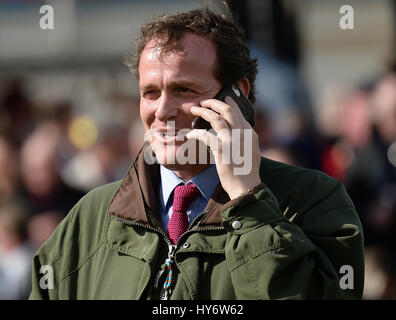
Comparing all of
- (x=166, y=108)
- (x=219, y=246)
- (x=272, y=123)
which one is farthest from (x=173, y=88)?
(x=272, y=123)

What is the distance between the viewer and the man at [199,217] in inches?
89.1

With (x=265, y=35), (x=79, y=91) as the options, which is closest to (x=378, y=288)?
(x=265, y=35)

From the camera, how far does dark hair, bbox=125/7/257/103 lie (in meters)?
2.60

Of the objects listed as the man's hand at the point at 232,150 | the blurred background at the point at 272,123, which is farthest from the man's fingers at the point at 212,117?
the blurred background at the point at 272,123

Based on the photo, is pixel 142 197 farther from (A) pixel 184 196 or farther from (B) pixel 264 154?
(B) pixel 264 154

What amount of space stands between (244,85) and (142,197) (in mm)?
595

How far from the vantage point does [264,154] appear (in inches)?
204

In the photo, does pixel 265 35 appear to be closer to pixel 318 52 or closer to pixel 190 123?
pixel 318 52

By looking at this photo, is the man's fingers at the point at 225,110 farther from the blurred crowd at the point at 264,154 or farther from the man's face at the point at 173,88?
the blurred crowd at the point at 264,154

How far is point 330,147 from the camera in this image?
545cm

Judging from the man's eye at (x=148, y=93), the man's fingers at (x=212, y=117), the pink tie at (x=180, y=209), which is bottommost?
the pink tie at (x=180, y=209)

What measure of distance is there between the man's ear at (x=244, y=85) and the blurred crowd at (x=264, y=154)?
88.7 inches

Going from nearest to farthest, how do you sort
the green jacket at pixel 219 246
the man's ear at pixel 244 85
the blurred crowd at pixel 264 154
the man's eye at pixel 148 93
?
the green jacket at pixel 219 246
the man's eye at pixel 148 93
the man's ear at pixel 244 85
the blurred crowd at pixel 264 154

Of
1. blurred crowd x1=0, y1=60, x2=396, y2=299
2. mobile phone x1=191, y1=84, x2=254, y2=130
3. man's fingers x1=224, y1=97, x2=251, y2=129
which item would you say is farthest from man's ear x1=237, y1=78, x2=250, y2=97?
blurred crowd x1=0, y1=60, x2=396, y2=299
